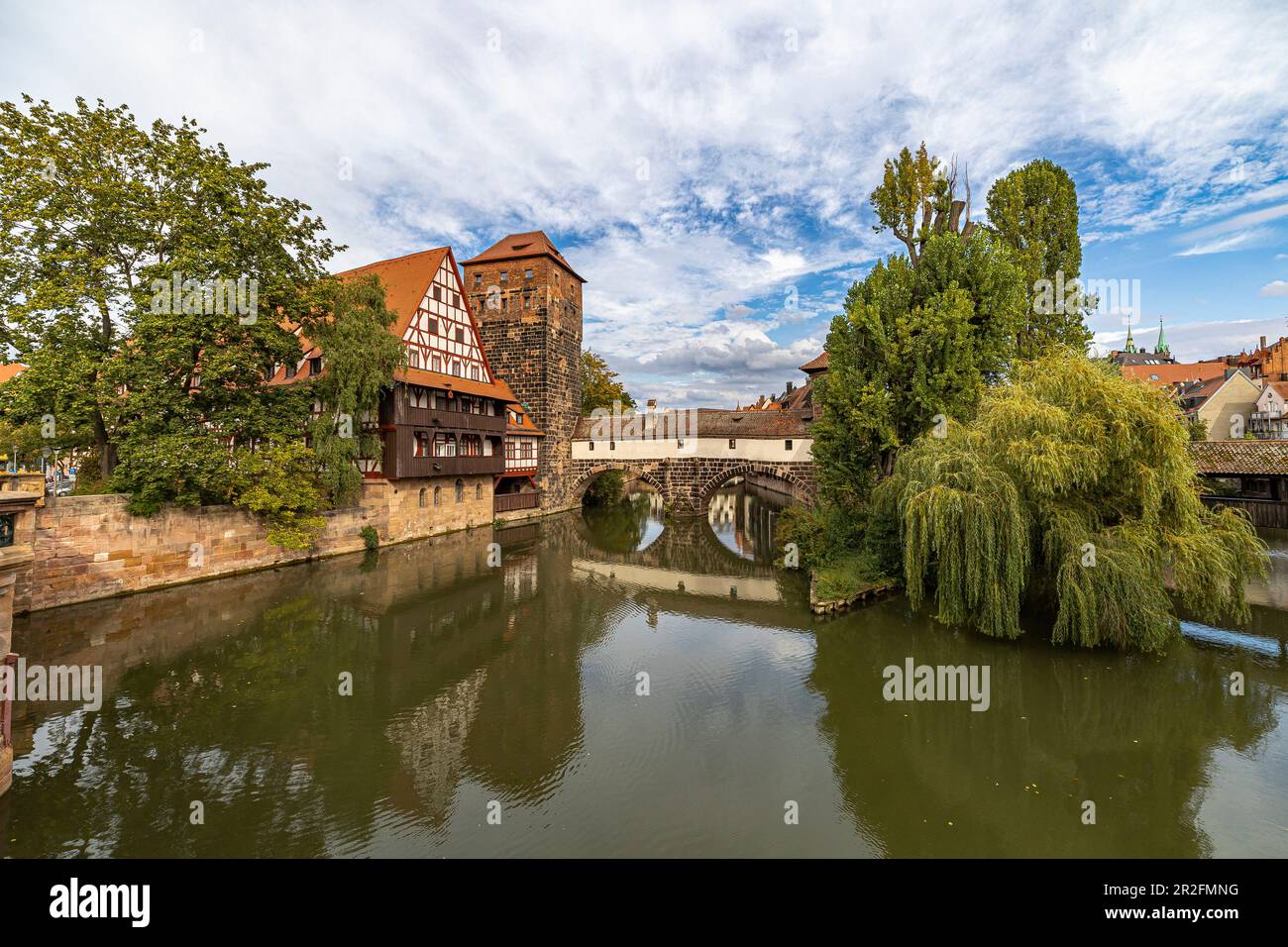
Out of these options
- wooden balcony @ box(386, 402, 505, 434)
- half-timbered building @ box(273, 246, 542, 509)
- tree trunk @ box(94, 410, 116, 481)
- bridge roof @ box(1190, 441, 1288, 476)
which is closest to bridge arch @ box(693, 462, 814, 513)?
half-timbered building @ box(273, 246, 542, 509)

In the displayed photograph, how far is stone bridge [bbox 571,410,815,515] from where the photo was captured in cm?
2656

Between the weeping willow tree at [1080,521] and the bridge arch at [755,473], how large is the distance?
15457mm

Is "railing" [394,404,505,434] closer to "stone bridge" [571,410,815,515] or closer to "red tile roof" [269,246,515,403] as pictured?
"red tile roof" [269,246,515,403]

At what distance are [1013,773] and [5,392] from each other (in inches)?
806

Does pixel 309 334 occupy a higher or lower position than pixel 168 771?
higher

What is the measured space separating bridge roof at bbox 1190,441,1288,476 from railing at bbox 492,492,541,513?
25657mm

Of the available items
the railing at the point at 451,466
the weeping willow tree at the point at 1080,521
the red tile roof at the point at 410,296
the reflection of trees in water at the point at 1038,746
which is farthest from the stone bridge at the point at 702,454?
the reflection of trees in water at the point at 1038,746

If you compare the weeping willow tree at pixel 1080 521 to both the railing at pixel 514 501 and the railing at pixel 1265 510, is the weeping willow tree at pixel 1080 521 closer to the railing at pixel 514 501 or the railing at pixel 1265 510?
the railing at pixel 1265 510

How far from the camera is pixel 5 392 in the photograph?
1206 cm

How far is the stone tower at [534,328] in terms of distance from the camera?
101 ft

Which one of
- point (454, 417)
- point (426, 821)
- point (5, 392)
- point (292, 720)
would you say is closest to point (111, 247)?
point (5, 392)

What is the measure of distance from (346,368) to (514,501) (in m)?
12.6
